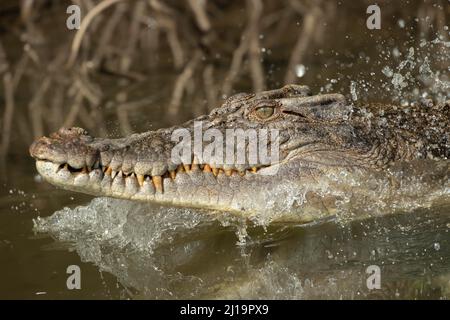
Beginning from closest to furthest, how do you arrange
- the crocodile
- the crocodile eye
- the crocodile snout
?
the crocodile snout → the crocodile → the crocodile eye

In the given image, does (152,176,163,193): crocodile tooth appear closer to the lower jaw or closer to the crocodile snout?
the lower jaw

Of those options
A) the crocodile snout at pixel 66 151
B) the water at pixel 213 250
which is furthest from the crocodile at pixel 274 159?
the water at pixel 213 250

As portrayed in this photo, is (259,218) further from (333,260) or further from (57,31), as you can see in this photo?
(57,31)

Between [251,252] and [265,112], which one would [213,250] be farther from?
[265,112]

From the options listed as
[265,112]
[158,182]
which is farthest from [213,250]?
[265,112]

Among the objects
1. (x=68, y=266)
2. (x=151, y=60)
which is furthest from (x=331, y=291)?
(x=151, y=60)

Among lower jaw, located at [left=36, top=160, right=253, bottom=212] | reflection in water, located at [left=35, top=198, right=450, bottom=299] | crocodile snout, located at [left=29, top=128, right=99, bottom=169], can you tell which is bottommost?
reflection in water, located at [left=35, top=198, right=450, bottom=299]

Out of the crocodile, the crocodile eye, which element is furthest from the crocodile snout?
the crocodile eye
